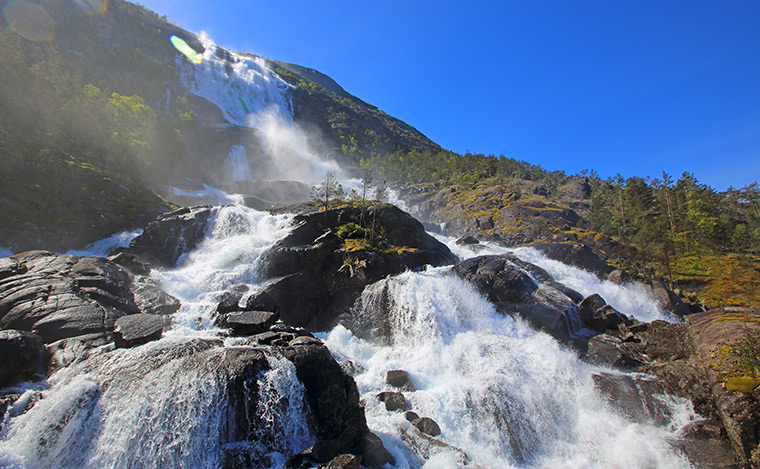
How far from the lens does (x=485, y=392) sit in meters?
16.6

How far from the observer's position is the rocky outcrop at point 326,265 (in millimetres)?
27625

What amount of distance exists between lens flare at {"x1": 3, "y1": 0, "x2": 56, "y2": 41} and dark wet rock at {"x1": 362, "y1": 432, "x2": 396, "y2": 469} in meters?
124

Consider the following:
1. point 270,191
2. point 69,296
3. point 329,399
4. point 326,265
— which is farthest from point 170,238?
point 270,191

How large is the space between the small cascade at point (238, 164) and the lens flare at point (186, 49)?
221 feet

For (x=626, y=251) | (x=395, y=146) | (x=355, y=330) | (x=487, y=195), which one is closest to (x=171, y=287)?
(x=355, y=330)

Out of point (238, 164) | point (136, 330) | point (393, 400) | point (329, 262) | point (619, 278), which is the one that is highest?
point (238, 164)

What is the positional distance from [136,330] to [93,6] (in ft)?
528

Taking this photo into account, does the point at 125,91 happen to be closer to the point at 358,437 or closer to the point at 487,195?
the point at 487,195

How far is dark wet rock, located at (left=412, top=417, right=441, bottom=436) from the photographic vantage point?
14.6 meters

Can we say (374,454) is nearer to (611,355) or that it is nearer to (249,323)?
(249,323)

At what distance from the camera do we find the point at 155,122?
2749 inches

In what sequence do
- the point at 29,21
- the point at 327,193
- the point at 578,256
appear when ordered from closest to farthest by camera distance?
the point at 327,193
the point at 578,256
the point at 29,21

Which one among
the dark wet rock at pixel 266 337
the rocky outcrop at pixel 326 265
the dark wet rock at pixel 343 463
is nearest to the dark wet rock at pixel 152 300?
the rocky outcrop at pixel 326 265

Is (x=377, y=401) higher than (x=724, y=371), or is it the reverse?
(x=724, y=371)
